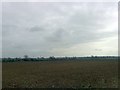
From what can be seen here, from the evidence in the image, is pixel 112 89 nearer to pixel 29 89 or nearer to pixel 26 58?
pixel 29 89

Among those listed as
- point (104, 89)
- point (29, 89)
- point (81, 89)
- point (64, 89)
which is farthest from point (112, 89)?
point (29, 89)

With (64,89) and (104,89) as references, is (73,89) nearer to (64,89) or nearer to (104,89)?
(64,89)

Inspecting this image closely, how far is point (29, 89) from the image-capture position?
13562 millimetres

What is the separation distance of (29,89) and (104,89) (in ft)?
13.8

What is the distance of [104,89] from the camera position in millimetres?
13023

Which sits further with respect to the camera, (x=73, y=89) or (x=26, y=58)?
(x=26, y=58)

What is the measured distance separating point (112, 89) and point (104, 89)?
54 cm

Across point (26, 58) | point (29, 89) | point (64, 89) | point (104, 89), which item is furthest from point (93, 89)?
point (26, 58)

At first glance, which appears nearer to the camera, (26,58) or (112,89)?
(112,89)

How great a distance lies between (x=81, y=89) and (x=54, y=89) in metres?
1.52

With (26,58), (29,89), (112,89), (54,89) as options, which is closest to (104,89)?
(112,89)

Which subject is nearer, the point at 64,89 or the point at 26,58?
the point at 64,89

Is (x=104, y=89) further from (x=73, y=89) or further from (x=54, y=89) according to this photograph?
(x=54, y=89)

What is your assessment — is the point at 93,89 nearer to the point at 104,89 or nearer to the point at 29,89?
the point at 104,89
